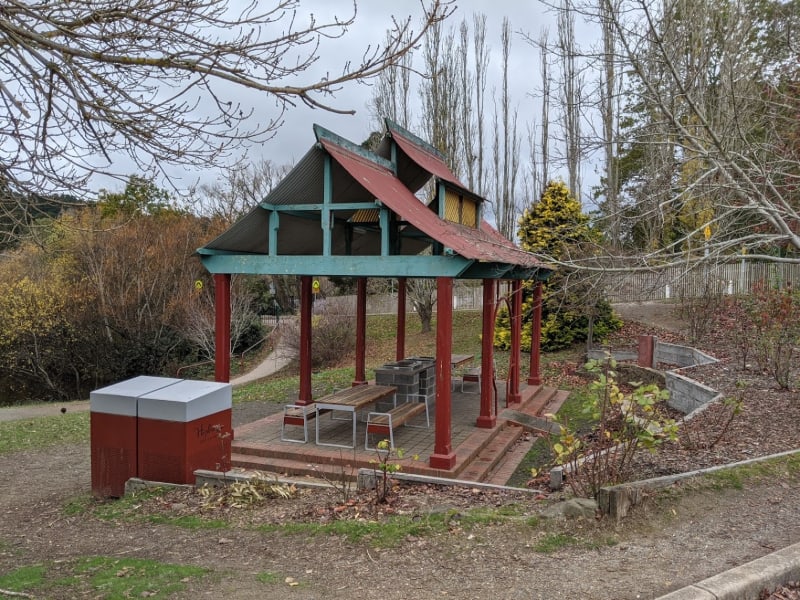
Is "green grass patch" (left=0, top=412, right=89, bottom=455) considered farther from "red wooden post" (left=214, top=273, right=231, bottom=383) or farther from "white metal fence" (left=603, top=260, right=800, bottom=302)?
"white metal fence" (left=603, top=260, right=800, bottom=302)

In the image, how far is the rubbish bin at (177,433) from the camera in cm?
591

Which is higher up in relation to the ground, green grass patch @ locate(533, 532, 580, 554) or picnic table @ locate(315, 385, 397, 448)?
picnic table @ locate(315, 385, 397, 448)

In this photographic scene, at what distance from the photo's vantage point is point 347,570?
12.2 ft

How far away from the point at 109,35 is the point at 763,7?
8.95 meters

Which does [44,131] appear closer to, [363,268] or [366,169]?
[363,268]

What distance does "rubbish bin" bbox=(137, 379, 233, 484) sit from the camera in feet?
19.4

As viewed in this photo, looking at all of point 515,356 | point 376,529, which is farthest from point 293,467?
point 515,356

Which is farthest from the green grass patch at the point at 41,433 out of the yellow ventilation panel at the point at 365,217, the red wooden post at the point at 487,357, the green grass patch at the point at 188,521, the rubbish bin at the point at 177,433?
the red wooden post at the point at 487,357

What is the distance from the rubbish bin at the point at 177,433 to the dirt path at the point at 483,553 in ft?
2.72

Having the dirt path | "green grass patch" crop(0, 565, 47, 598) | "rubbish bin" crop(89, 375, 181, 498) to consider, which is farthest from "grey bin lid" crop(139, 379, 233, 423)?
"green grass patch" crop(0, 565, 47, 598)

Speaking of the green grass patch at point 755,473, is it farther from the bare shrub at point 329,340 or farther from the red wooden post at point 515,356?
the bare shrub at point 329,340

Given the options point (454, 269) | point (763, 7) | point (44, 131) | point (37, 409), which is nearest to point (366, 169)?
point (454, 269)

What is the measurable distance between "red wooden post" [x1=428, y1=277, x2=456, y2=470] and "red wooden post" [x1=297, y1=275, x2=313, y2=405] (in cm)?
384

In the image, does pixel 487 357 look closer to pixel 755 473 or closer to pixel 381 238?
pixel 381 238
